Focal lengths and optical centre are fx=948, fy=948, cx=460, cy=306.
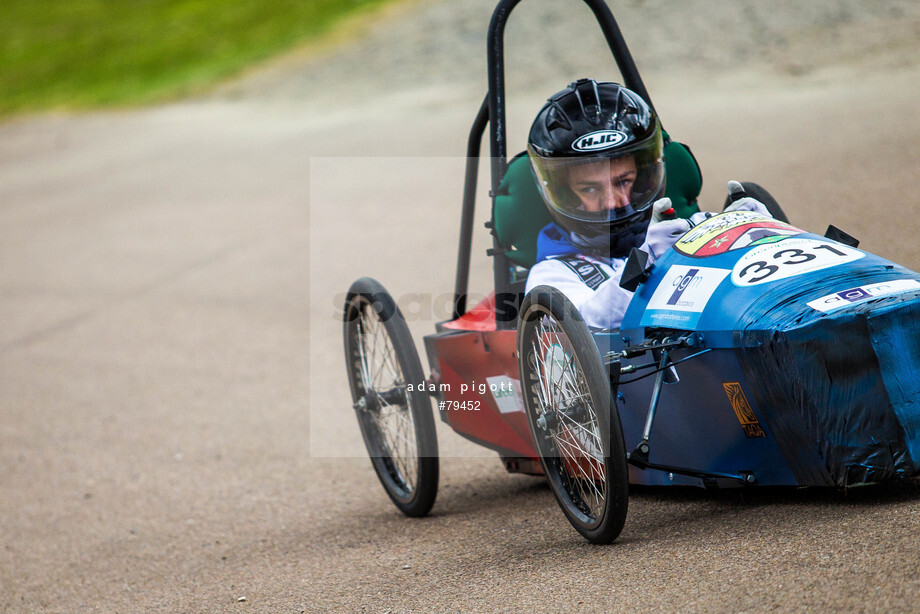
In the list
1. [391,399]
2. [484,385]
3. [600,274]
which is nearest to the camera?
[600,274]

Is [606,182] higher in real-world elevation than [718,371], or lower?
higher

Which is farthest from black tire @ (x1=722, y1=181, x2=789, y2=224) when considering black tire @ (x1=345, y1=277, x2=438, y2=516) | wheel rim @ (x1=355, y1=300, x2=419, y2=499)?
wheel rim @ (x1=355, y1=300, x2=419, y2=499)

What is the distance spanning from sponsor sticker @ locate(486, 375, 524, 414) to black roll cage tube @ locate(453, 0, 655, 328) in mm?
221

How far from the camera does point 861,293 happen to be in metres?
2.66

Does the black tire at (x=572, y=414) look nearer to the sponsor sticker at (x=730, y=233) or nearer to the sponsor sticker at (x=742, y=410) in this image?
the sponsor sticker at (x=742, y=410)

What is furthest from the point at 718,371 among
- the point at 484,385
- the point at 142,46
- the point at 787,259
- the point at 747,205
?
the point at 142,46

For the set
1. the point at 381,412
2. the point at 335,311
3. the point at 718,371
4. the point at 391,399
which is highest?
the point at 718,371

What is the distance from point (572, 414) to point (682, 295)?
1.71 ft

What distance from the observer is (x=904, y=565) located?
238 centimetres

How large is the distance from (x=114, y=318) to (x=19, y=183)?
28.2ft

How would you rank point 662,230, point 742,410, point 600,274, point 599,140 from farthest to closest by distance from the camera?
point 600,274, point 599,140, point 662,230, point 742,410

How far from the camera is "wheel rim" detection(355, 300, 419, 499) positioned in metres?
4.39

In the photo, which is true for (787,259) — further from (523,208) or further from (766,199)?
(523,208)

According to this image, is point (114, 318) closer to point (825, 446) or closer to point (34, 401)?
point (34, 401)
